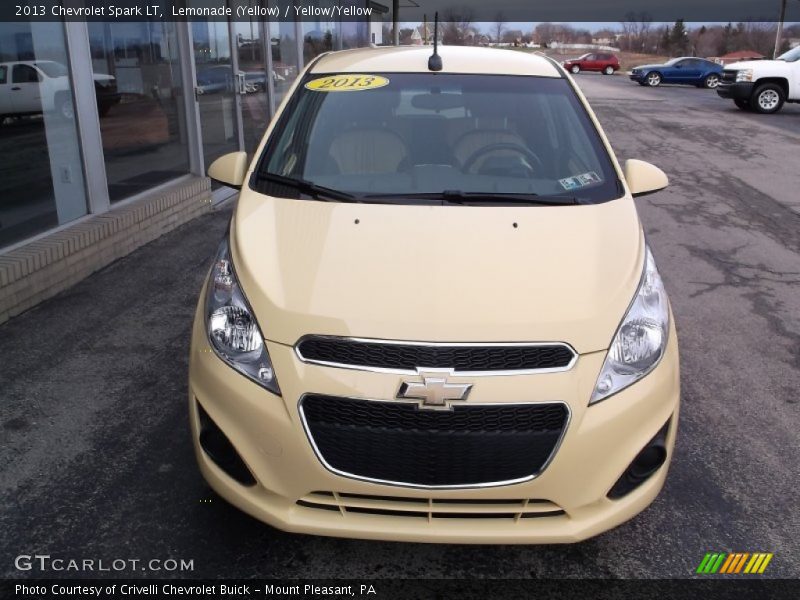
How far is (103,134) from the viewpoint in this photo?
244 inches

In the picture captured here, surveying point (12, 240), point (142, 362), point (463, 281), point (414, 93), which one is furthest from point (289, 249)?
point (12, 240)

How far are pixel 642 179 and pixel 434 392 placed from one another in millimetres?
1866

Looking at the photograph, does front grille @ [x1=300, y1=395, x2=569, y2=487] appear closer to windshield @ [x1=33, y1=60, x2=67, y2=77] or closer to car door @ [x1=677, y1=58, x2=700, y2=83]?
windshield @ [x1=33, y1=60, x2=67, y2=77]

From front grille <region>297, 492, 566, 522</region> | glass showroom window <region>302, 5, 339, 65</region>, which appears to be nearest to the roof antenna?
front grille <region>297, 492, 566, 522</region>

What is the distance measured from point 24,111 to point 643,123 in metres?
13.6

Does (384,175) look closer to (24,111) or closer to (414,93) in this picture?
(414,93)

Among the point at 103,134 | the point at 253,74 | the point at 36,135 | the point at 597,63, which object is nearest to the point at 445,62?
the point at 36,135

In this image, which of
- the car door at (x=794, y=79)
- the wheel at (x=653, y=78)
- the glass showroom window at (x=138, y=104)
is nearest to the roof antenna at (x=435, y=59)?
the glass showroom window at (x=138, y=104)

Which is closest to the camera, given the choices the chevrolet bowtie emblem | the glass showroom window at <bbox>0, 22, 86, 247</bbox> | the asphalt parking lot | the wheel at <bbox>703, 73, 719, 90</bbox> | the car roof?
the chevrolet bowtie emblem

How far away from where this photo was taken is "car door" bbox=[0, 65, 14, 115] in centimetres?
495

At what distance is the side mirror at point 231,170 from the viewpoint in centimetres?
345

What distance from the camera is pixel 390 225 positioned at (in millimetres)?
2809

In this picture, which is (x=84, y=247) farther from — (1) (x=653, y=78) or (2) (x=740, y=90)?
(1) (x=653, y=78)

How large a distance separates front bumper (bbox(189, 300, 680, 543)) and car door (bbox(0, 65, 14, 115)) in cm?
382
